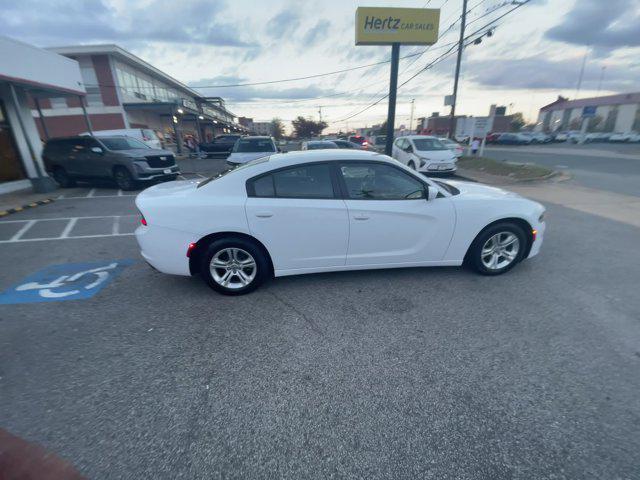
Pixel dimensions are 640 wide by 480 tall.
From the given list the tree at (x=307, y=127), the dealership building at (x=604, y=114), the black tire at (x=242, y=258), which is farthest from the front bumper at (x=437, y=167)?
the tree at (x=307, y=127)

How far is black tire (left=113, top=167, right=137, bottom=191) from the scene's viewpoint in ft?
34.9

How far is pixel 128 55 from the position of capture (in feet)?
83.9

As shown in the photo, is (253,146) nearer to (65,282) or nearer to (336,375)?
(65,282)

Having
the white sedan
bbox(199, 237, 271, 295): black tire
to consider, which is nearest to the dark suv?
the white sedan

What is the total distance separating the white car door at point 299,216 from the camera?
3.42m

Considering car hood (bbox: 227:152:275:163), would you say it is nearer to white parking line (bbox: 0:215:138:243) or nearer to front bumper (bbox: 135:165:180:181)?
front bumper (bbox: 135:165:180:181)

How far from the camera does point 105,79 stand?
24.9m

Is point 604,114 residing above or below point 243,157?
above

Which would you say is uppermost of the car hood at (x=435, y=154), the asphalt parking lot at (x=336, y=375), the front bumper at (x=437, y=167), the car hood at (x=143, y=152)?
the car hood at (x=143, y=152)

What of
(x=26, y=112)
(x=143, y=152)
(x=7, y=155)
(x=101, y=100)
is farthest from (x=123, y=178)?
(x=101, y=100)

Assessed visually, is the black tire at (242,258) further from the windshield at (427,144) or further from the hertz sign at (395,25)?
the hertz sign at (395,25)

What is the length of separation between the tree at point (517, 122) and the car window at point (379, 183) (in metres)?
86.5

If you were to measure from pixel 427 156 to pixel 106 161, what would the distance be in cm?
1142

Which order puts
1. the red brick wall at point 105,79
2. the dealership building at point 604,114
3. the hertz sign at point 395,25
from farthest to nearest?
the dealership building at point 604,114
the red brick wall at point 105,79
the hertz sign at point 395,25
